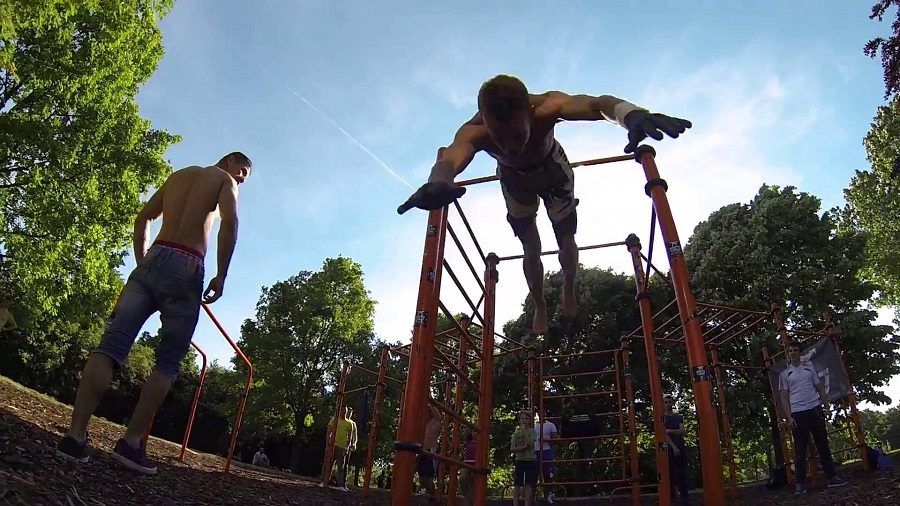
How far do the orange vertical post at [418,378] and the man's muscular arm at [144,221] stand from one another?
1.57 m

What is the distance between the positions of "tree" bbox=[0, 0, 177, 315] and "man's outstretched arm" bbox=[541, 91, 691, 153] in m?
11.3

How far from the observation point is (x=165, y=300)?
106 inches

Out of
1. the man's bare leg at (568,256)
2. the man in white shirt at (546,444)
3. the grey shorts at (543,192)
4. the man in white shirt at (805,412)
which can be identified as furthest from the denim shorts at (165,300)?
the man in white shirt at (546,444)

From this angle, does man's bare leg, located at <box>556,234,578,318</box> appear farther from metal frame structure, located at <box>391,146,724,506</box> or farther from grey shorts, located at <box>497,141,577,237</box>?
metal frame structure, located at <box>391,146,724,506</box>

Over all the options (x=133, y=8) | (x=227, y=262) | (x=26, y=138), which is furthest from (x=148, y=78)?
(x=227, y=262)

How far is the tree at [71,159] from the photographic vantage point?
10812 mm

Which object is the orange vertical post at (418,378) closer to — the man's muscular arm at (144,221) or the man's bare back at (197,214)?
the man's bare back at (197,214)

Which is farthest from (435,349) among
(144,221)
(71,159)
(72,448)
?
(71,159)

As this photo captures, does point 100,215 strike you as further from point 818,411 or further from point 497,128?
point 818,411

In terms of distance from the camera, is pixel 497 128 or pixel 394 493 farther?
pixel 497 128

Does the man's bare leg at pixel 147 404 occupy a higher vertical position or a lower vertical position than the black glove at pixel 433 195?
lower

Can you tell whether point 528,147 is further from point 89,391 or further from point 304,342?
point 304,342

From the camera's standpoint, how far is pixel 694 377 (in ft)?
8.55

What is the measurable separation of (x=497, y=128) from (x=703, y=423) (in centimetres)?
171
